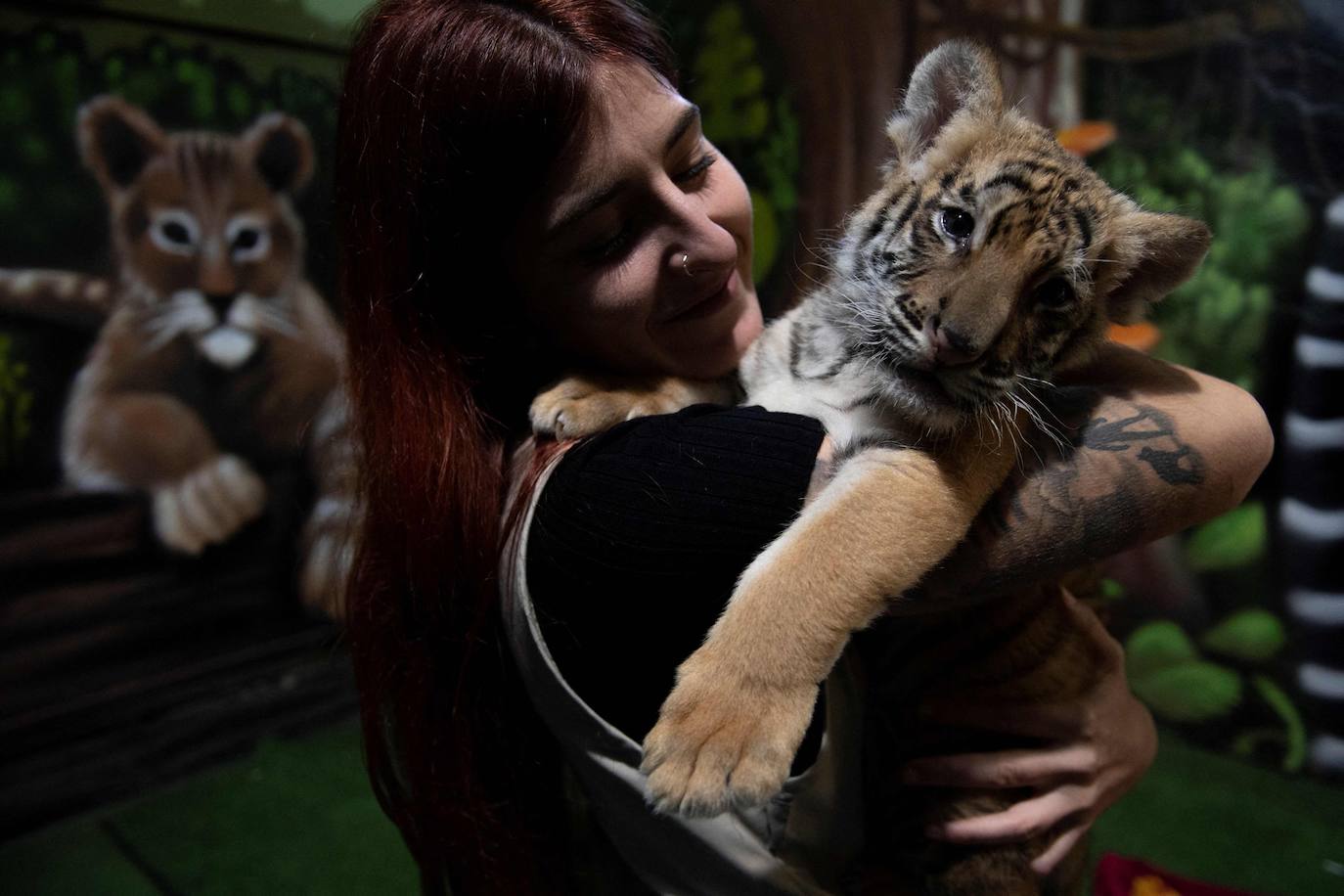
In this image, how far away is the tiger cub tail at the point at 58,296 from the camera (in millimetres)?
2420

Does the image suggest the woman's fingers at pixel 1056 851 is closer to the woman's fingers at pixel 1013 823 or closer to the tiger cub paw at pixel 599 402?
the woman's fingers at pixel 1013 823

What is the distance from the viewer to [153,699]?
2.92m

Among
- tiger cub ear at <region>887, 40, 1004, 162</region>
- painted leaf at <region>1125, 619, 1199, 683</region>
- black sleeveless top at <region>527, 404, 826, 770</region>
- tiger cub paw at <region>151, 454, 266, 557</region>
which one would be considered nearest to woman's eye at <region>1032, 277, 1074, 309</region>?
tiger cub ear at <region>887, 40, 1004, 162</region>

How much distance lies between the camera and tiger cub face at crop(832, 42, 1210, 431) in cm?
123

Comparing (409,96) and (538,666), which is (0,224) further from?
(538,666)

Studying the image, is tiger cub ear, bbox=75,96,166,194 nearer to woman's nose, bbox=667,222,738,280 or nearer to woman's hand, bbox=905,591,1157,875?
woman's nose, bbox=667,222,738,280

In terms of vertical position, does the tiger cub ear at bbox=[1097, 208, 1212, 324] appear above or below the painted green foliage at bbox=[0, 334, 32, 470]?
above

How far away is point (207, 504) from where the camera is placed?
3.01 meters

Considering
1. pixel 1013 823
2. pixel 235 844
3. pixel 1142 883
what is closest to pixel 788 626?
pixel 1013 823

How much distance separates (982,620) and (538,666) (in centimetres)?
71

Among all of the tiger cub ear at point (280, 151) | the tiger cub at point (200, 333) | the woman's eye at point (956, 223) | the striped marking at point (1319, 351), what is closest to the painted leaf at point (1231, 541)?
the striped marking at point (1319, 351)

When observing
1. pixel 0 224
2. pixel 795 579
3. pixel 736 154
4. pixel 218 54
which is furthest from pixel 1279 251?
pixel 0 224

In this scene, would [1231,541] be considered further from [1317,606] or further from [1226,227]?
[1226,227]

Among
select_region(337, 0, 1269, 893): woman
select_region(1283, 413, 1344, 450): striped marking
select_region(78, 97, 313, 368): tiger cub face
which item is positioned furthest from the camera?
select_region(1283, 413, 1344, 450): striped marking
